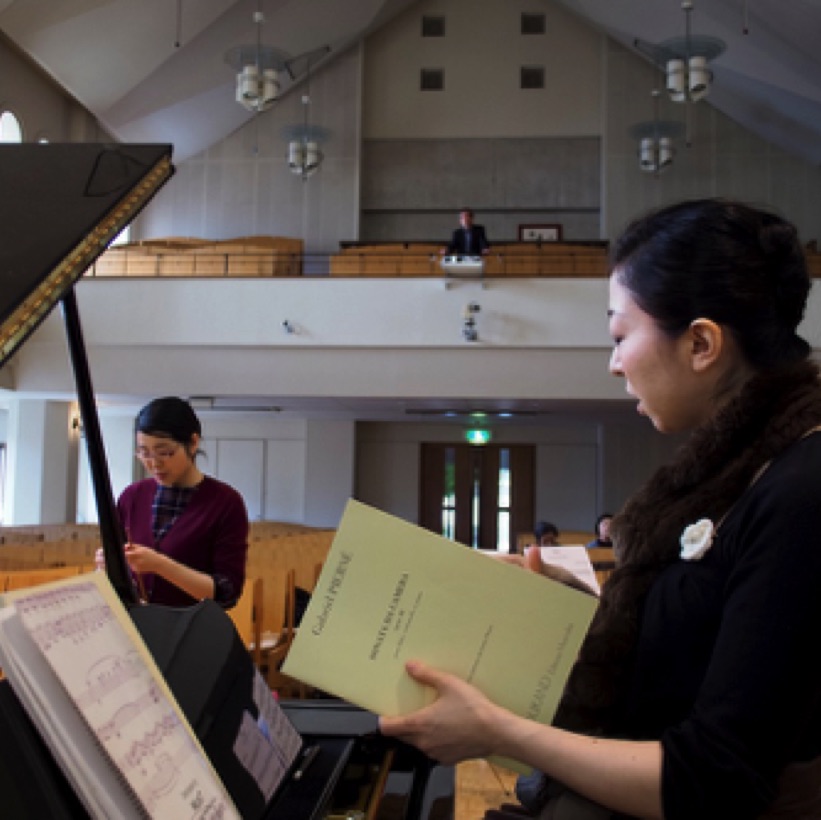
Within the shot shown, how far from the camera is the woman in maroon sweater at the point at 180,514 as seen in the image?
233cm

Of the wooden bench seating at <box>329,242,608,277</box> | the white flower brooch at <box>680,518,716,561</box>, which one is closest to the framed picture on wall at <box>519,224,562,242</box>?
the wooden bench seating at <box>329,242,608,277</box>

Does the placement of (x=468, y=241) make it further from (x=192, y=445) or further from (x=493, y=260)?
(x=192, y=445)

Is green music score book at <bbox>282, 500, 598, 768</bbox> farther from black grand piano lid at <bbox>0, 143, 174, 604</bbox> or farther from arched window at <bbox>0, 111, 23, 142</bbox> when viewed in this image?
arched window at <bbox>0, 111, 23, 142</bbox>

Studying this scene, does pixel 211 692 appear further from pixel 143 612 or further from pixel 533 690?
pixel 533 690

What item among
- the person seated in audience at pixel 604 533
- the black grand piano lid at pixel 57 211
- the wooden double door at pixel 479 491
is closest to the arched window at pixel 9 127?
the wooden double door at pixel 479 491

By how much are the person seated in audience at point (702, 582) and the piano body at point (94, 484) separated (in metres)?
0.32

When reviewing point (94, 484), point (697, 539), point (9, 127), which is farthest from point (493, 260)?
point (697, 539)

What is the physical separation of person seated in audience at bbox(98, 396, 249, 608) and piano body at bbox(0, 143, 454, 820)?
0.61 metres

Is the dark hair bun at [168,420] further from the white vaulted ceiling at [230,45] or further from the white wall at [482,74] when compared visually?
the white wall at [482,74]

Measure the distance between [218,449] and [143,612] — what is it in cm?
1458

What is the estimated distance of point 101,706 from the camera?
2.72ft

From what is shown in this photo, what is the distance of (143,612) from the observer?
1334mm

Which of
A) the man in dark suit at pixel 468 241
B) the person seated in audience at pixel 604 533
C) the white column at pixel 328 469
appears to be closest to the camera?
the person seated in audience at pixel 604 533

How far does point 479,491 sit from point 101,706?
47.8 ft
